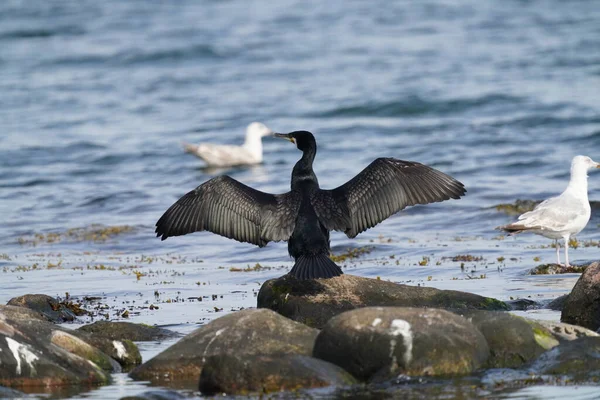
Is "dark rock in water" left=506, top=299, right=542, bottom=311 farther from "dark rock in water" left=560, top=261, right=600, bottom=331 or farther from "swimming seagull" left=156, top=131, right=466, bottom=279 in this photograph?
"swimming seagull" left=156, top=131, right=466, bottom=279

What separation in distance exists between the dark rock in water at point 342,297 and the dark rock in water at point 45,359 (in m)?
1.95

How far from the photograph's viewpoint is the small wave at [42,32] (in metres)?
41.2

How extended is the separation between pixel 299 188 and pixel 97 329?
235 centimetres

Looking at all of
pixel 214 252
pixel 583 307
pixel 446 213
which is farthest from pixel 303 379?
pixel 446 213

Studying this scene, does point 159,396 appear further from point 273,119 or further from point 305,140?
point 273,119

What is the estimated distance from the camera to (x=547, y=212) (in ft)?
38.8

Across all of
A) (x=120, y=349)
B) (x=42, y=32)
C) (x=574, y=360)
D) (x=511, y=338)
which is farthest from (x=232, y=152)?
(x=42, y=32)

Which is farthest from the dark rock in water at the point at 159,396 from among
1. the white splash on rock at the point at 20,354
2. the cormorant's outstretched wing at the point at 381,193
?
the cormorant's outstretched wing at the point at 381,193

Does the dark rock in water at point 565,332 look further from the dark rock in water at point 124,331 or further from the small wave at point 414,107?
the small wave at point 414,107

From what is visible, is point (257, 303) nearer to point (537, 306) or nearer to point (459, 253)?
point (537, 306)

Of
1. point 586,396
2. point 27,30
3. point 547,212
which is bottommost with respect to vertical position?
point 586,396

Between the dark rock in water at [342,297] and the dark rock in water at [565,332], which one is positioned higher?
the dark rock in water at [342,297]

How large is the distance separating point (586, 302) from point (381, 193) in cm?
214

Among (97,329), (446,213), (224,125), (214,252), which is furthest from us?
(224,125)
